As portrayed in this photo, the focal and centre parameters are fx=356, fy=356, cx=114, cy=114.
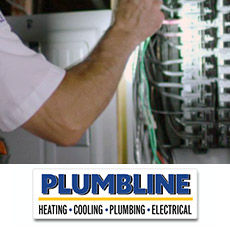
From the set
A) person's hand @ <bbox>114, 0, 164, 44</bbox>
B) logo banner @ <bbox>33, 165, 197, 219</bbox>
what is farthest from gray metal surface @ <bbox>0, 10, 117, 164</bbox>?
person's hand @ <bbox>114, 0, 164, 44</bbox>

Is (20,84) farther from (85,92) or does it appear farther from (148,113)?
(148,113)

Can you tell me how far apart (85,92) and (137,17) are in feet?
0.94

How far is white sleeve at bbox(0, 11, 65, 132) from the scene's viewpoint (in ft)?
2.45

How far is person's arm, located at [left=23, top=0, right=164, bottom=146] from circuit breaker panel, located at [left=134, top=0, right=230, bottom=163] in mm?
264

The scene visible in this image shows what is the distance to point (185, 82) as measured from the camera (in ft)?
3.79

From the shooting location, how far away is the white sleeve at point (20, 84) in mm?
747

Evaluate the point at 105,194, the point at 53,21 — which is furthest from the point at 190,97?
the point at 53,21

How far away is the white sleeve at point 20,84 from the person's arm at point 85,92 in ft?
0.07

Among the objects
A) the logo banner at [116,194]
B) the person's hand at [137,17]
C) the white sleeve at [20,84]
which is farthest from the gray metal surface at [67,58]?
the white sleeve at [20,84]

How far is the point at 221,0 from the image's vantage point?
1.11 metres

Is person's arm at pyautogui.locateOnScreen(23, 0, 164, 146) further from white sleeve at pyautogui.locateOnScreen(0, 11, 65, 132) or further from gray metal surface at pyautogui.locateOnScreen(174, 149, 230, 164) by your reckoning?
gray metal surface at pyautogui.locateOnScreen(174, 149, 230, 164)

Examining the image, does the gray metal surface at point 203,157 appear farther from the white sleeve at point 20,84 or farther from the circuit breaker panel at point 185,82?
the white sleeve at point 20,84

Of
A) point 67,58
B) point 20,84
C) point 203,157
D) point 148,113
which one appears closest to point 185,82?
point 148,113

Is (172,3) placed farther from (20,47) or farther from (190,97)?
(20,47)
